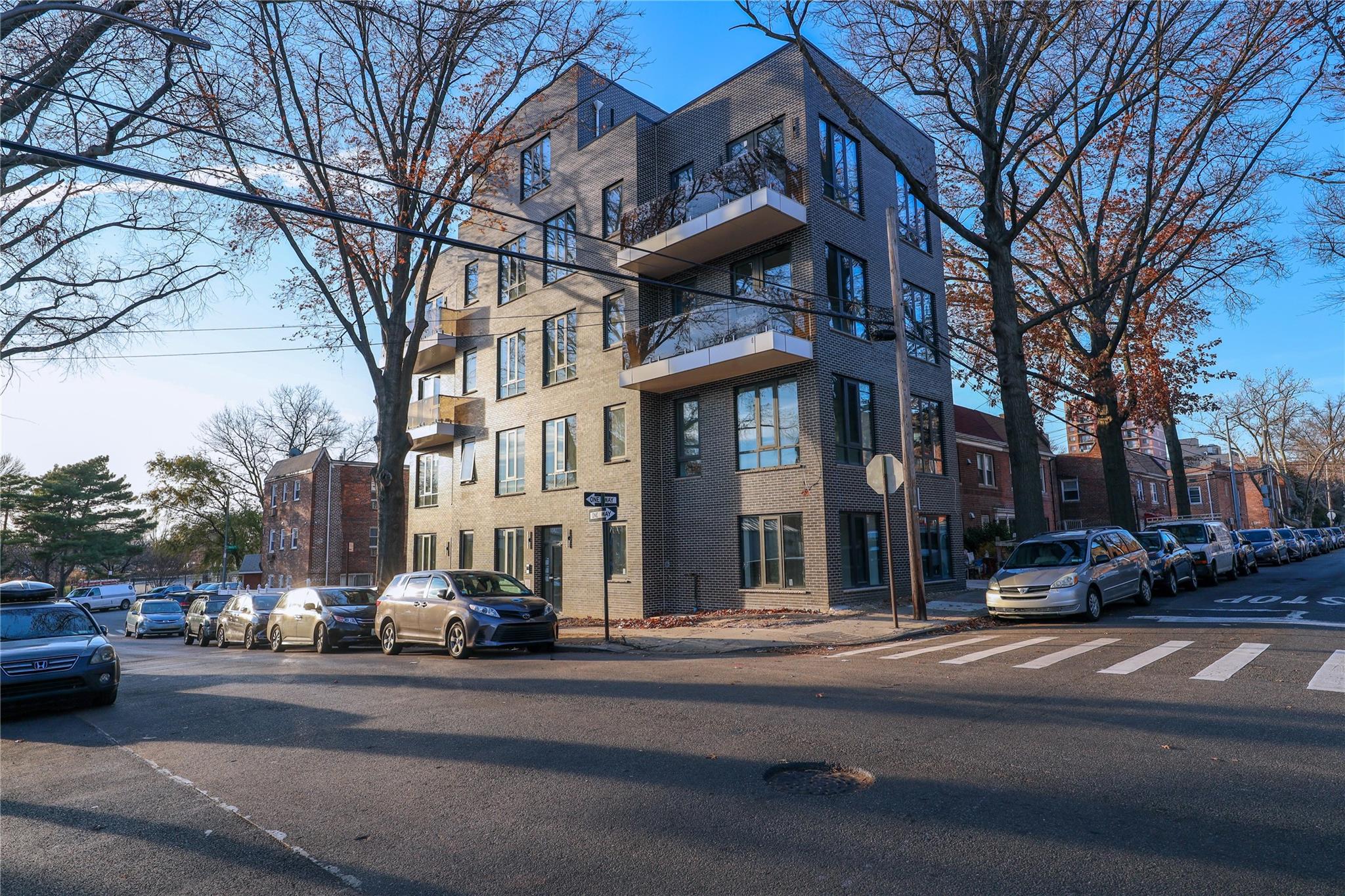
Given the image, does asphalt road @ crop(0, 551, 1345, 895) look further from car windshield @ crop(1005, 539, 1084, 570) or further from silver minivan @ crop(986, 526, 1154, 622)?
car windshield @ crop(1005, 539, 1084, 570)

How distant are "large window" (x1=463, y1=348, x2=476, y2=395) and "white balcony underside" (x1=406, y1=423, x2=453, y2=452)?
154 centimetres

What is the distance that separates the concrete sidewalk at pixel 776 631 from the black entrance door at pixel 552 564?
490 cm

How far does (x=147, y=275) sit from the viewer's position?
63.0 ft

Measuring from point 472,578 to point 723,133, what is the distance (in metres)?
13.4

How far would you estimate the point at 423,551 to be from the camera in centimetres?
3103

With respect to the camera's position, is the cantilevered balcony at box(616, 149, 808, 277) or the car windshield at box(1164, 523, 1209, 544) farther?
the car windshield at box(1164, 523, 1209, 544)

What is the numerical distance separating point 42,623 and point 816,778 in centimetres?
1041

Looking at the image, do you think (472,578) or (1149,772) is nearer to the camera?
(1149,772)

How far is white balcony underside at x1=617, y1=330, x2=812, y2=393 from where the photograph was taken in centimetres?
1781

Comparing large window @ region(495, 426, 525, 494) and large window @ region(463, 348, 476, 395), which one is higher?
large window @ region(463, 348, 476, 395)

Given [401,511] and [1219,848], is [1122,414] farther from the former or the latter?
[1219,848]

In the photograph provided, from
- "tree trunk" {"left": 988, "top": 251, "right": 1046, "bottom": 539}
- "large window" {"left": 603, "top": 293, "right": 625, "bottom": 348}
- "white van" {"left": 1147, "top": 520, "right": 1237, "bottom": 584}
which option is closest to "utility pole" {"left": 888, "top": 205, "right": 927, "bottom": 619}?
"tree trunk" {"left": 988, "top": 251, "right": 1046, "bottom": 539}

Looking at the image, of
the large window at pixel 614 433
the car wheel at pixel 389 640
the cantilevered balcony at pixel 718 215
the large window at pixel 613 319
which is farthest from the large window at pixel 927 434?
the car wheel at pixel 389 640

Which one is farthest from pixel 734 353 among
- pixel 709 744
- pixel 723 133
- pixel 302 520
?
pixel 302 520
